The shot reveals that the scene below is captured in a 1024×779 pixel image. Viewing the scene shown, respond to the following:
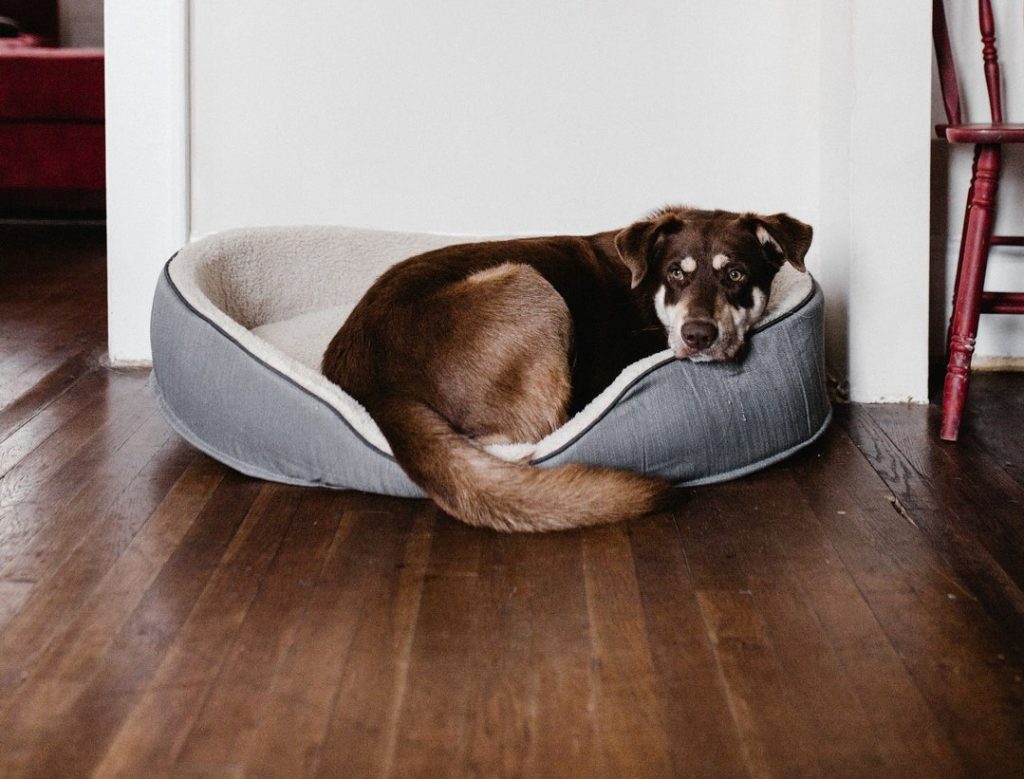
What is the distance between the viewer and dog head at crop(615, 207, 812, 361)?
263cm

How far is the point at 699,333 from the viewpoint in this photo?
8.16ft

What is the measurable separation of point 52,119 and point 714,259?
4966 mm

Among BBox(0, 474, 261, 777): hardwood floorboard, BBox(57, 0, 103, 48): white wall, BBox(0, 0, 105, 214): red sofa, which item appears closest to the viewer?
BBox(0, 474, 261, 777): hardwood floorboard

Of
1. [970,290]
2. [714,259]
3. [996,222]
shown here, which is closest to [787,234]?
[714,259]

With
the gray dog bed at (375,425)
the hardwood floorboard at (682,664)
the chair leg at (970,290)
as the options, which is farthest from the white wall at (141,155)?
the chair leg at (970,290)

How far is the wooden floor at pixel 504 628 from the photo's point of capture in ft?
4.91

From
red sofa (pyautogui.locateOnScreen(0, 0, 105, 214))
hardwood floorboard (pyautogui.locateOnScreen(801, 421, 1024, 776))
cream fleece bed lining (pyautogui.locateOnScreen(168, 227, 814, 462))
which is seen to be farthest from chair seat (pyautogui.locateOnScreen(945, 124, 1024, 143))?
red sofa (pyautogui.locateOnScreen(0, 0, 105, 214))

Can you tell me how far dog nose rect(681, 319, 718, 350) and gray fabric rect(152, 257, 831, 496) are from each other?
57 millimetres

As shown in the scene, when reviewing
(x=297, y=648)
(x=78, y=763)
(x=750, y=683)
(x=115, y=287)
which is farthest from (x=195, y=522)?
(x=115, y=287)

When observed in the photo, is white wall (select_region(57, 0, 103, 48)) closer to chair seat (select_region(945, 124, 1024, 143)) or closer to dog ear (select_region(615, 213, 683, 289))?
dog ear (select_region(615, 213, 683, 289))

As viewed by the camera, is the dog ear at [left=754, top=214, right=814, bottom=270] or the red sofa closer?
the dog ear at [left=754, top=214, right=814, bottom=270]

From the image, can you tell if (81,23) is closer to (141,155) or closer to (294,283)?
(141,155)

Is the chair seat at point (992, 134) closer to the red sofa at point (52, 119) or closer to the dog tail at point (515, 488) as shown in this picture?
the dog tail at point (515, 488)

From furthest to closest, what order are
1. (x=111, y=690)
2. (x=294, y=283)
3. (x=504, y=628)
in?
(x=294, y=283)
(x=504, y=628)
(x=111, y=690)
